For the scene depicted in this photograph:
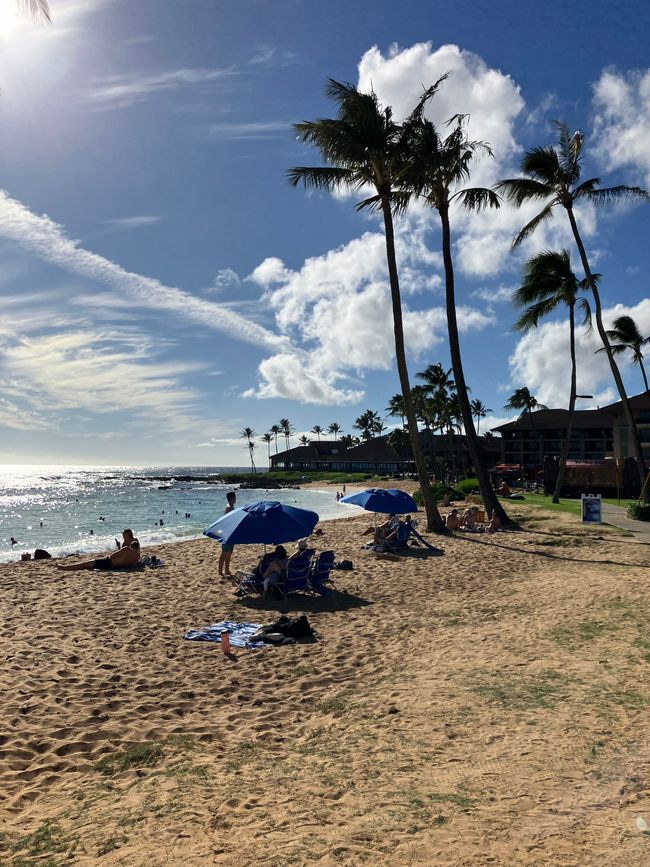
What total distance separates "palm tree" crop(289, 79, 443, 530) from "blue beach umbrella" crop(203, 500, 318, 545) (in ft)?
27.7

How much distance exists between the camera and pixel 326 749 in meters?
4.66

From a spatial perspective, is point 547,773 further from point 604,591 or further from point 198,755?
point 604,591

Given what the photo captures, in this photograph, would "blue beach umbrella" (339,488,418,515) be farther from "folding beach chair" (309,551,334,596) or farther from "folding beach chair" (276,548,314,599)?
"folding beach chair" (276,548,314,599)


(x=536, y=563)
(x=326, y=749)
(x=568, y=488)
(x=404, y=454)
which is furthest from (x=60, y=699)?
(x=404, y=454)

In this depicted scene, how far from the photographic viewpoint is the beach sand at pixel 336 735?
3.30 m

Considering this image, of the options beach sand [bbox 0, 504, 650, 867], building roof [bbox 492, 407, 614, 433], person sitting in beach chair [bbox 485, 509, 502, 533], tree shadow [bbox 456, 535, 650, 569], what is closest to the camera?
beach sand [bbox 0, 504, 650, 867]

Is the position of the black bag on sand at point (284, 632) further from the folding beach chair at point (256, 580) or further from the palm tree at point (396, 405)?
the palm tree at point (396, 405)

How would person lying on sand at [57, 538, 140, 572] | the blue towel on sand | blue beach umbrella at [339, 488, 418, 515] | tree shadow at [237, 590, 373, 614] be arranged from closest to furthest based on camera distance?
1. the blue towel on sand
2. tree shadow at [237, 590, 373, 614]
3. person lying on sand at [57, 538, 140, 572]
4. blue beach umbrella at [339, 488, 418, 515]

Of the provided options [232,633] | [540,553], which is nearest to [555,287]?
[540,553]

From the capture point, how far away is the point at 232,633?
820 cm

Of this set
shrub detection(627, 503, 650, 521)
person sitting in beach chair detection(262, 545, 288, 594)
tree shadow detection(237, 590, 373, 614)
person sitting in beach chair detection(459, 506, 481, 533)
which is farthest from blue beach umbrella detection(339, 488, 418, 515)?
shrub detection(627, 503, 650, 521)

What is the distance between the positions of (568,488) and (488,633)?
93.8 ft

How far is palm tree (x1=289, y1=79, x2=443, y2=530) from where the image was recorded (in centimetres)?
1753

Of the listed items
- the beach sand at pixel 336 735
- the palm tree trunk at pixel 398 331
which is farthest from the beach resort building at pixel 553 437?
the beach sand at pixel 336 735
